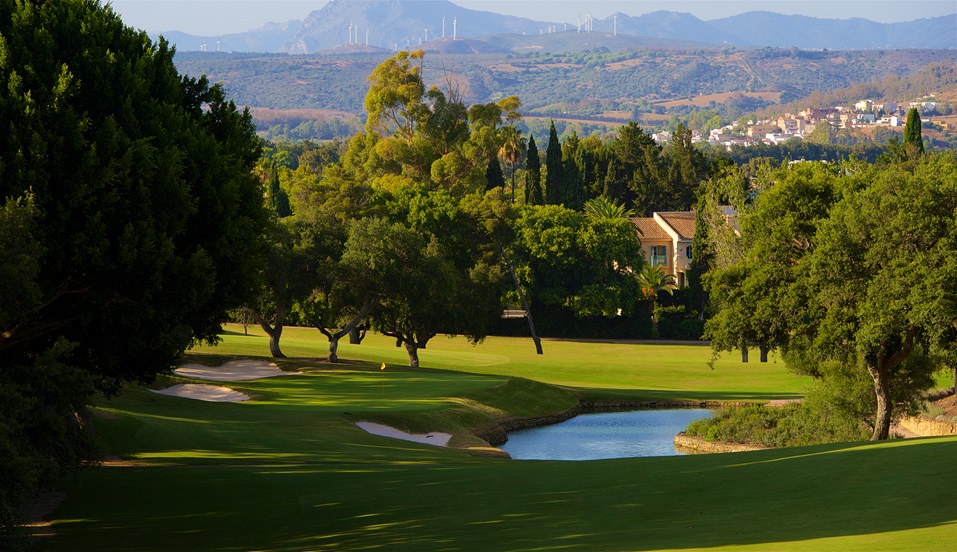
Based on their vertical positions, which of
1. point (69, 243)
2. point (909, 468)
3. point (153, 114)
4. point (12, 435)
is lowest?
point (909, 468)

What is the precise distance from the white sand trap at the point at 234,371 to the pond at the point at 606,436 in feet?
36.2

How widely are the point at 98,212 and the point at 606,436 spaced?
2895 centimetres

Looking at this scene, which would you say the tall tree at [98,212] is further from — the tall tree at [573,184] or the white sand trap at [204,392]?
the tall tree at [573,184]

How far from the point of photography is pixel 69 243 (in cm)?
1861

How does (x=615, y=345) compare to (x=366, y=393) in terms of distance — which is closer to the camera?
(x=366, y=393)

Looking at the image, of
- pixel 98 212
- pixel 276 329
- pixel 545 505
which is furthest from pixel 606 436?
pixel 98 212

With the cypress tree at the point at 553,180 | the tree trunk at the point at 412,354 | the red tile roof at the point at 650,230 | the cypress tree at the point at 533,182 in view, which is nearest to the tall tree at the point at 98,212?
the tree trunk at the point at 412,354

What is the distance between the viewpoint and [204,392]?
44000 millimetres

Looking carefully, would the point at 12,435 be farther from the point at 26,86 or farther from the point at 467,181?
the point at 467,181

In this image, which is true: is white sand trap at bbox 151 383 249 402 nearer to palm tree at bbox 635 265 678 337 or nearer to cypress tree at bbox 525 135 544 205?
palm tree at bbox 635 265 678 337

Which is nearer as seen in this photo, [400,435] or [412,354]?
[400,435]

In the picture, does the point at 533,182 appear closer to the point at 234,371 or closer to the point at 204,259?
the point at 234,371

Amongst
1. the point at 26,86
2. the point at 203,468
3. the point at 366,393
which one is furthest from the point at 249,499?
the point at 366,393

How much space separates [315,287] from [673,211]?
6614 cm
